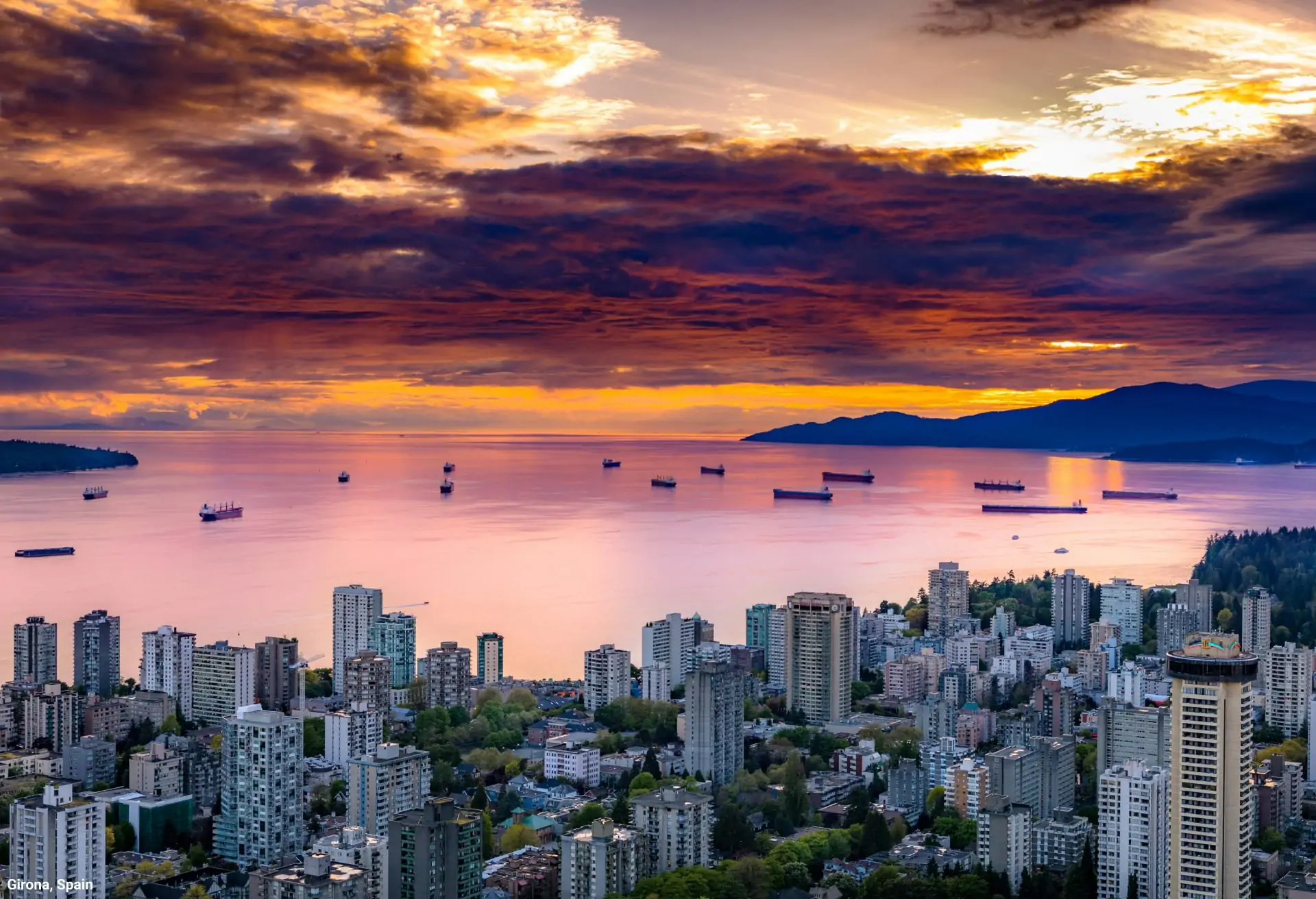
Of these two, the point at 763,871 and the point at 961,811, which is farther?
the point at 961,811

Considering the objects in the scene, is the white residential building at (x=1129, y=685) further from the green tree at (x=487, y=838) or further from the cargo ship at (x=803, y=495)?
the cargo ship at (x=803, y=495)

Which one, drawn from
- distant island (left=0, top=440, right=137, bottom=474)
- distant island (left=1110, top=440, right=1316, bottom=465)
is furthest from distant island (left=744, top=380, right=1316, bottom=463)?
distant island (left=0, top=440, right=137, bottom=474)

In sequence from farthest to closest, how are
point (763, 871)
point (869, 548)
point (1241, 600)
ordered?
point (869, 548), point (1241, 600), point (763, 871)

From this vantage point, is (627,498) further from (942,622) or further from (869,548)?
(942,622)

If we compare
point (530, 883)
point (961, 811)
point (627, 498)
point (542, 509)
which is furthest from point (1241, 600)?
point (627, 498)

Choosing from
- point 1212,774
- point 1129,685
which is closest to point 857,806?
point 1212,774

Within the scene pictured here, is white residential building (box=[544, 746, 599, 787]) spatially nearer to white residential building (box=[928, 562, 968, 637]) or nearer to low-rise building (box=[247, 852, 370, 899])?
low-rise building (box=[247, 852, 370, 899])
